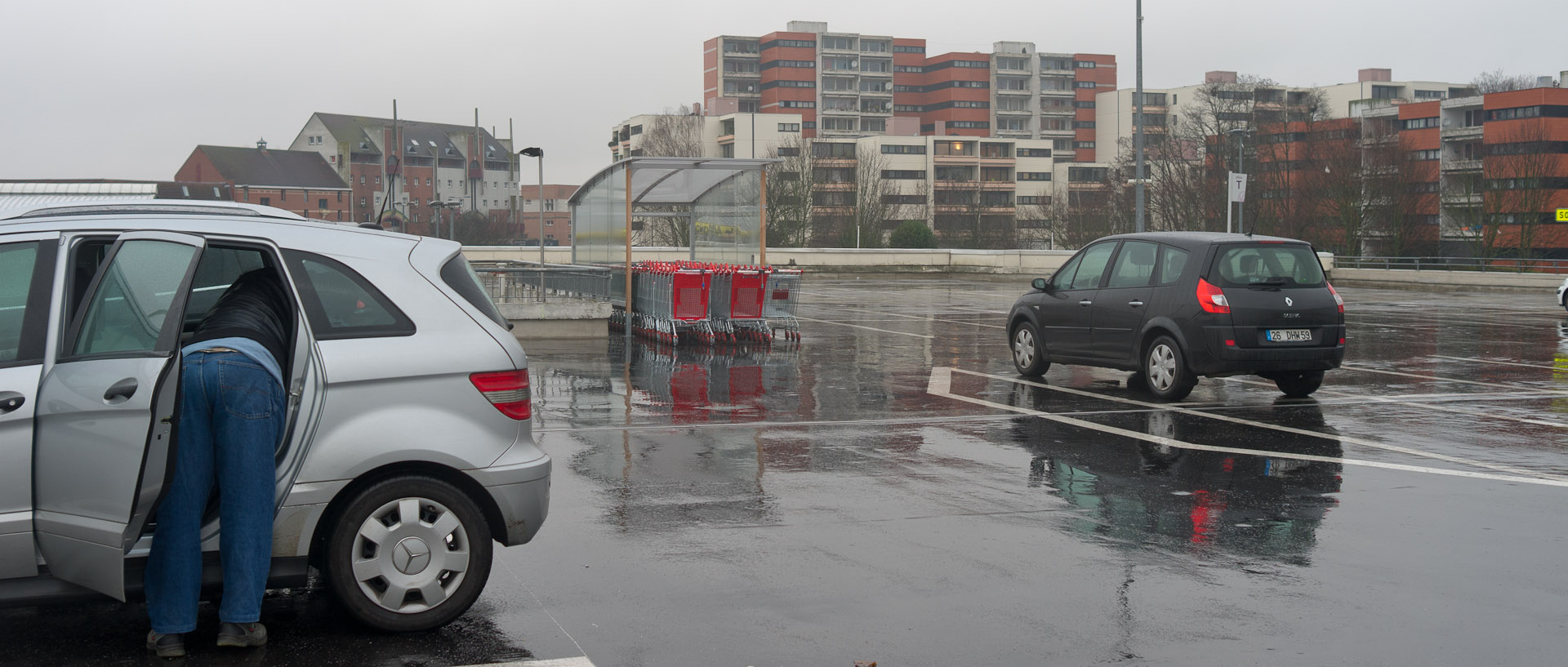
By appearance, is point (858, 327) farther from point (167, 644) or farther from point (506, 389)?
point (167, 644)

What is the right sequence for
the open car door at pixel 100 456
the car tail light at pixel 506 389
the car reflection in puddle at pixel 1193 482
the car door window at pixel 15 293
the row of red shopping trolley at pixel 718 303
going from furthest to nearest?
the row of red shopping trolley at pixel 718 303, the car reflection in puddle at pixel 1193 482, the car tail light at pixel 506 389, the car door window at pixel 15 293, the open car door at pixel 100 456

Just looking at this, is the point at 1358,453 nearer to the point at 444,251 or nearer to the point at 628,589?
the point at 628,589

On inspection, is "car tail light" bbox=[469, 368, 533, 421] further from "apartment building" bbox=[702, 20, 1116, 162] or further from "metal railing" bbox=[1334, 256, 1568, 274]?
"apartment building" bbox=[702, 20, 1116, 162]

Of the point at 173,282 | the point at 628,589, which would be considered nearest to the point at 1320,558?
the point at 628,589

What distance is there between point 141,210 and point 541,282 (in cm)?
1449

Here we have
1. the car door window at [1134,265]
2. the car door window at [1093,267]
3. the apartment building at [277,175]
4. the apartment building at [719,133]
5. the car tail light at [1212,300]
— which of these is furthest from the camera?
the apartment building at [277,175]

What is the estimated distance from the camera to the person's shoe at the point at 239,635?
4.66 metres

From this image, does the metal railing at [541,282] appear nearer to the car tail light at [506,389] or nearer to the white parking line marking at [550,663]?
the car tail light at [506,389]

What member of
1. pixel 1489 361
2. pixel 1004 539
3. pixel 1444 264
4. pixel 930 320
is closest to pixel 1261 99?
pixel 1444 264

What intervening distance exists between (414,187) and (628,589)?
163403 mm

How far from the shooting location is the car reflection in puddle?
671 centimetres

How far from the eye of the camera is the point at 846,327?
2378 centimetres

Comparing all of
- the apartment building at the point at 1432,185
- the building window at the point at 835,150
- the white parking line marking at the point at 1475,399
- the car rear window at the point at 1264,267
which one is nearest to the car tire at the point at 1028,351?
the white parking line marking at the point at 1475,399

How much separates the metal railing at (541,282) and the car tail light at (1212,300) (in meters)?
8.88
